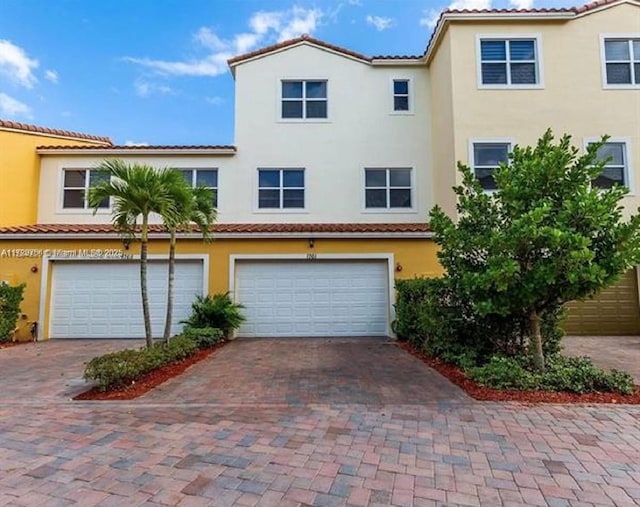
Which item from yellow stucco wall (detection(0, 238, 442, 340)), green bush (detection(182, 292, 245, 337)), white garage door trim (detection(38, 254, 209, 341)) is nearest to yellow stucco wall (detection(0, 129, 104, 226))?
yellow stucco wall (detection(0, 238, 442, 340))

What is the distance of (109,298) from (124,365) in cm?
647

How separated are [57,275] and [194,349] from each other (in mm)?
6082

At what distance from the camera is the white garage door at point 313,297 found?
11992 millimetres

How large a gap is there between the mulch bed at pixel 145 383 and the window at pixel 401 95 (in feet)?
36.4

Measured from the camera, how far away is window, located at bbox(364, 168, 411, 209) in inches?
556

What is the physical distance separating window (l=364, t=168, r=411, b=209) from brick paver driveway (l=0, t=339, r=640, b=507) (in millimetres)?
8406

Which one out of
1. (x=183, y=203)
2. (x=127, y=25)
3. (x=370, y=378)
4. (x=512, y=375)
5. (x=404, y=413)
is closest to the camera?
(x=404, y=413)

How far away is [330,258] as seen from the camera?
39.7 feet

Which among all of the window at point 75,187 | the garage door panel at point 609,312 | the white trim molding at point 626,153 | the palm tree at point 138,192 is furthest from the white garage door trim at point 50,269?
the white trim molding at point 626,153

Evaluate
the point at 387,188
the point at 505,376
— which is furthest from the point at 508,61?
the point at 505,376

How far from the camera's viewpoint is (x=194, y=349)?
354 inches

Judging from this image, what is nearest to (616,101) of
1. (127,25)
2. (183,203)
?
(183,203)

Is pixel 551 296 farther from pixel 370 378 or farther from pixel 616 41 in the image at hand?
pixel 616 41

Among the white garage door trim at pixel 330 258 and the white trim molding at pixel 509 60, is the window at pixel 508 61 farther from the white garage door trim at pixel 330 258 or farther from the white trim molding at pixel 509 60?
the white garage door trim at pixel 330 258
